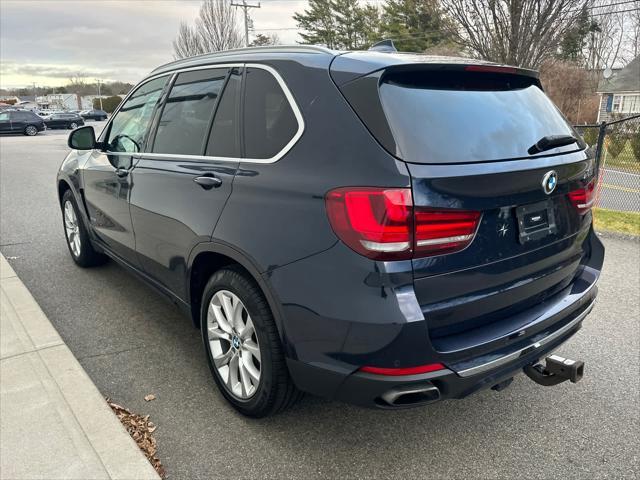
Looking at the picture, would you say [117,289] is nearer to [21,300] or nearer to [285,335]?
[21,300]

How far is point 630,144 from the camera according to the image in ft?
32.6

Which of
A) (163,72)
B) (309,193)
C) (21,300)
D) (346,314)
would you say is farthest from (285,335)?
(21,300)

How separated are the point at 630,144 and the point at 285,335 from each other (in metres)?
9.94

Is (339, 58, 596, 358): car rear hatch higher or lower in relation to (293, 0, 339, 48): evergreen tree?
lower

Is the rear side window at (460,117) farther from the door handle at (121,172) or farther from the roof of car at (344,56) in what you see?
the door handle at (121,172)

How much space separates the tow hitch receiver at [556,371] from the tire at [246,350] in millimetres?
1205

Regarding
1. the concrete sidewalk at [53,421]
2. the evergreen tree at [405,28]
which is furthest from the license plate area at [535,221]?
the evergreen tree at [405,28]

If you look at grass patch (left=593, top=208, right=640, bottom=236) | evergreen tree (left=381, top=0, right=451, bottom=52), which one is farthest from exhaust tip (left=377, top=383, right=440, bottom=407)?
evergreen tree (left=381, top=0, right=451, bottom=52)

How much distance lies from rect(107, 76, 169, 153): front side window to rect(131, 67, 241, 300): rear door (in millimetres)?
223

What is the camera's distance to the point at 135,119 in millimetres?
3947

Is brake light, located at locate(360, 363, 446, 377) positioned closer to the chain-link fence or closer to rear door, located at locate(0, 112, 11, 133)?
the chain-link fence

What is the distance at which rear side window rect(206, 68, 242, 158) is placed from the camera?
278 cm

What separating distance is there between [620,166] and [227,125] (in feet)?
33.9

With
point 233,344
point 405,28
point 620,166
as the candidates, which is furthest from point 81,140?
point 405,28
